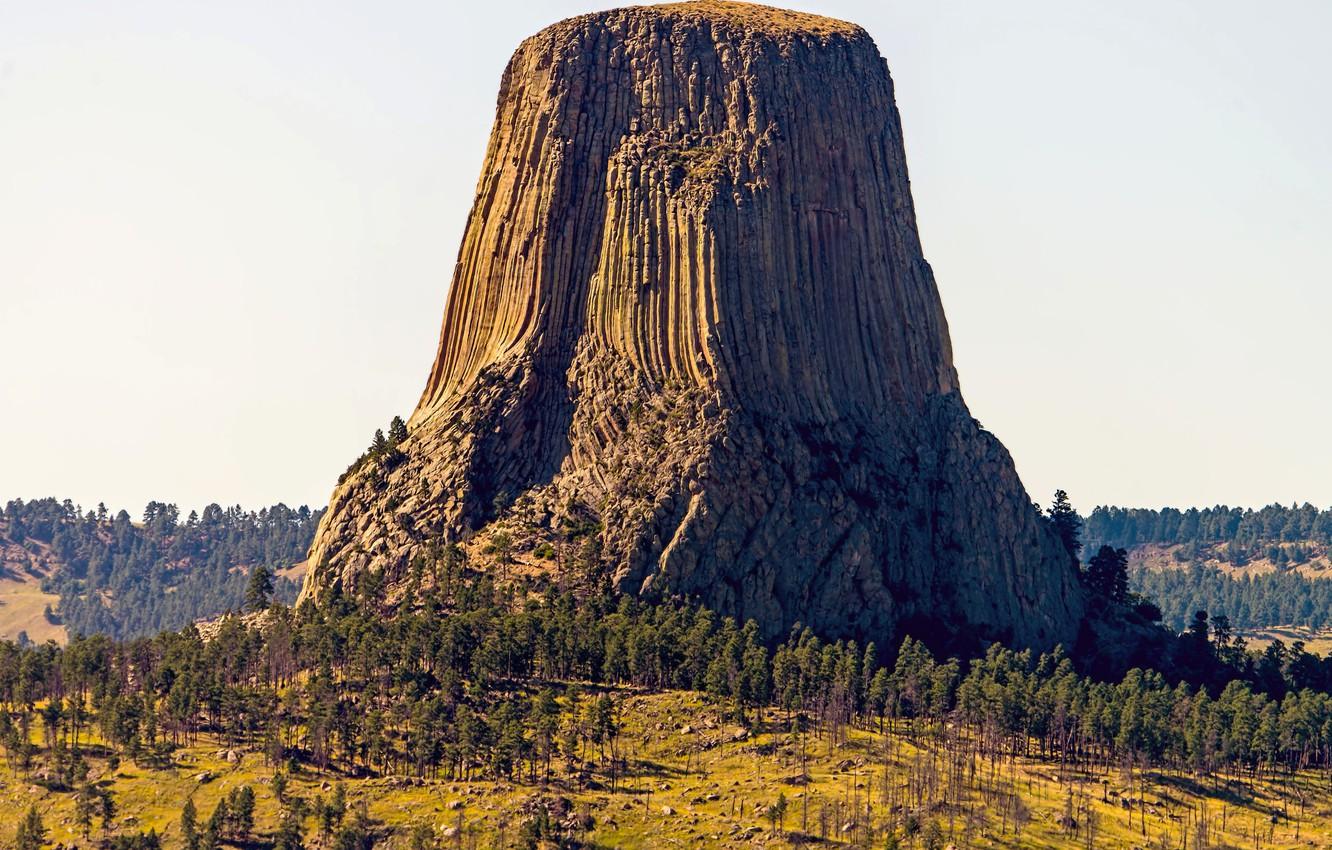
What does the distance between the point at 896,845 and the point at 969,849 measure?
749 centimetres

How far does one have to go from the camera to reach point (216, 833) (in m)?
199

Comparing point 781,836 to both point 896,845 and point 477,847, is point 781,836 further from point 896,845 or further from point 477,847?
point 477,847

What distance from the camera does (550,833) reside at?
197625 millimetres

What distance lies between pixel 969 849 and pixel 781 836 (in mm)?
17508

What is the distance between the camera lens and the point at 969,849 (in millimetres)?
197875

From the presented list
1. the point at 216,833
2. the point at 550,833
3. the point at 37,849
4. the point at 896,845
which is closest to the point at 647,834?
the point at 550,833

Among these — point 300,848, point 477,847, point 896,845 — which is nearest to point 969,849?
point 896,845

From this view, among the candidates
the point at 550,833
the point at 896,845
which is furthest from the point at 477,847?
the point at 896,845

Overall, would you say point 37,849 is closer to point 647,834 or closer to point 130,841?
point 130,841

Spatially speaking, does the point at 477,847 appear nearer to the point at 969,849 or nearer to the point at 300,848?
the point at 300,848

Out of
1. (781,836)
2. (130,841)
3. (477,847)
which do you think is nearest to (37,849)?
(130,841)

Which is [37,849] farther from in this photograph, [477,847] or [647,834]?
[647,834]

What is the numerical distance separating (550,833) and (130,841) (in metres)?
39.3

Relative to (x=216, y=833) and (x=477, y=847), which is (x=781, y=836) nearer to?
(x=477, y=847)
